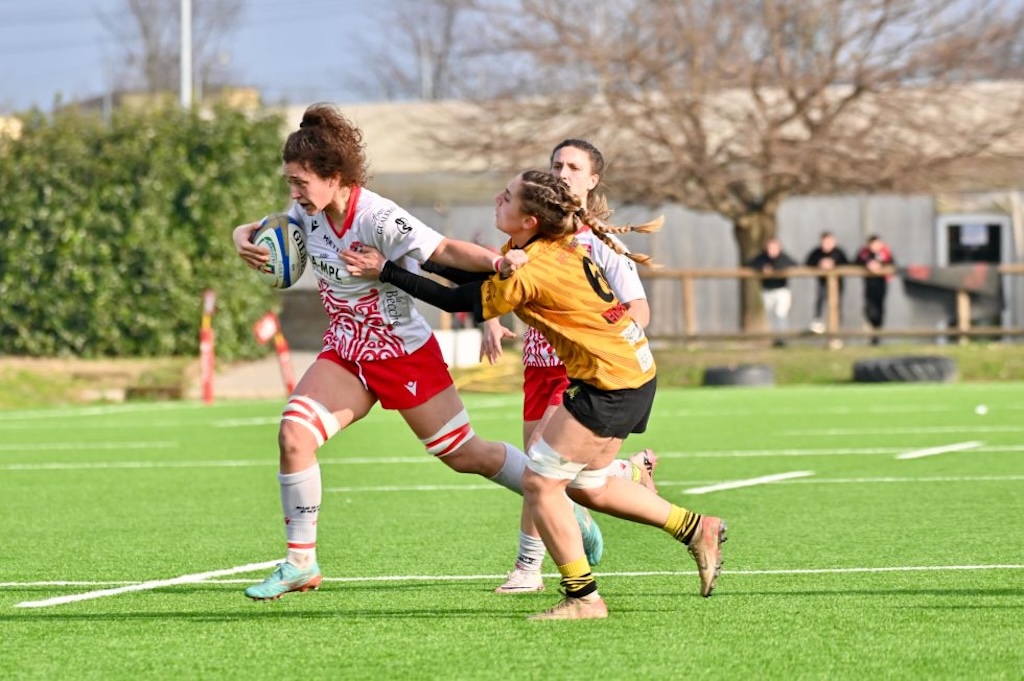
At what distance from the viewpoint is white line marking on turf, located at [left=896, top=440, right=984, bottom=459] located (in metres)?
13.6

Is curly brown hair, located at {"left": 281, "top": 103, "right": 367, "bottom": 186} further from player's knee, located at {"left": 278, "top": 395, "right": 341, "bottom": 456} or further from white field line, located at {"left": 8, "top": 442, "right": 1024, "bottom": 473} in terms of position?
white field line, located at {"left": 8, "top": 442, "right": 1024, "bottom": 473}

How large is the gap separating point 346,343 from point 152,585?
1349mm

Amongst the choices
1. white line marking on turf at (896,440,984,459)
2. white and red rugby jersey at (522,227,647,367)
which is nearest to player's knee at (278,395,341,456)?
white and red rugby jersey at (522,227,647,367)

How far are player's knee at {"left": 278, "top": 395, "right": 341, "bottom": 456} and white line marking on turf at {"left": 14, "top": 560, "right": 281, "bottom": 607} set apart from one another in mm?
919

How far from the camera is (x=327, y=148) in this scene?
7070mm

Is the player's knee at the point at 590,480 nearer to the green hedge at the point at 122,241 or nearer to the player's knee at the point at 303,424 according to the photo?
the player's knee at the point at 303,424

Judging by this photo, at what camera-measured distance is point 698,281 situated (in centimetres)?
3478

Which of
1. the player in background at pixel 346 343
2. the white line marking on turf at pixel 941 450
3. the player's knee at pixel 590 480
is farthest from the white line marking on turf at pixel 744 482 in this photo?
the player's knee at pixel 590 480

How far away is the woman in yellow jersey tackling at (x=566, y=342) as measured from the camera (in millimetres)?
6391

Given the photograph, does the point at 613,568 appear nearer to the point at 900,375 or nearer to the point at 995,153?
the point at 900,375

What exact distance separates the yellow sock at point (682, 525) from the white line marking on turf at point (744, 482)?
4.38 meters

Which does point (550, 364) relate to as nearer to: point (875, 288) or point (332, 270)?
point (332, 270)

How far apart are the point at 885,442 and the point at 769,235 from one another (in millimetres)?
16336

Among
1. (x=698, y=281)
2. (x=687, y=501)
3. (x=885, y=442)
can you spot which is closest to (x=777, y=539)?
(x=687, y=501)
